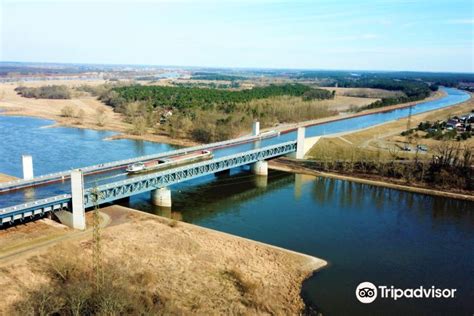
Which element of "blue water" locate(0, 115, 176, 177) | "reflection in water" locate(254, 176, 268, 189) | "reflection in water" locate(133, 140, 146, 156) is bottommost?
"reflection in water" locate(254, 176, 268, 189)

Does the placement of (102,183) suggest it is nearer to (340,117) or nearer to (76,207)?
(76,207)

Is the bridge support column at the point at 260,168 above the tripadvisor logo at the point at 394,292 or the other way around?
above

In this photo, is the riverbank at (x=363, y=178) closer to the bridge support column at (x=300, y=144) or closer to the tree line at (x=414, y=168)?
the tree line at (x=414, y=168)

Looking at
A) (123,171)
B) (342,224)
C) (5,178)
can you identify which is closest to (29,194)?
(123,171)

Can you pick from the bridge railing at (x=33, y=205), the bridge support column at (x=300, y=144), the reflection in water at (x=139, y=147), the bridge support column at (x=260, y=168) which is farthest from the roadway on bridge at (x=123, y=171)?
the reflection in water at (x=139, y=147)

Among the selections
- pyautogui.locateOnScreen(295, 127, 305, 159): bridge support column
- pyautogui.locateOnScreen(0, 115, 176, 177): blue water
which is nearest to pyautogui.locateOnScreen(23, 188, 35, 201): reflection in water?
pyautogui.locateOnScreen(0, 115, 176, 177): blue water

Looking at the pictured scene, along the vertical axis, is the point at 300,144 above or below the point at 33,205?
below

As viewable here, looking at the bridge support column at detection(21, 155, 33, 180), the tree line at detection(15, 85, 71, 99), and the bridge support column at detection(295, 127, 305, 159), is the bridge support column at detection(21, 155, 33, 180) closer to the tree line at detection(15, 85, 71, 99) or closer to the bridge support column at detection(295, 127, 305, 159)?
the bridge support column at detection(295, 127, 305, 159)
